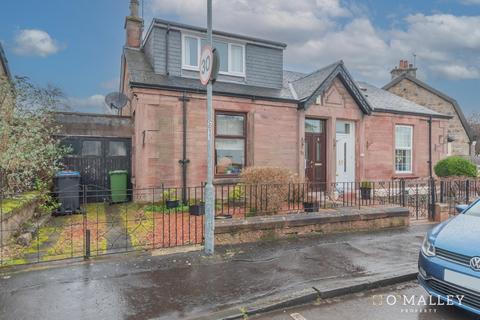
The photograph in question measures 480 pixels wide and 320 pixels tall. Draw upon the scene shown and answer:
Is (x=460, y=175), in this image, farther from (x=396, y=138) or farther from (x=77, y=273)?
(x=77, y=273)

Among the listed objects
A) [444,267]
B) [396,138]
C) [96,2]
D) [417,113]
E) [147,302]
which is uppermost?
[96,2]

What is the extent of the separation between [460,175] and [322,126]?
19.5 ft

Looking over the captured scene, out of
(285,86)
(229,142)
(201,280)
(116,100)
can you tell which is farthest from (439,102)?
(201,280)

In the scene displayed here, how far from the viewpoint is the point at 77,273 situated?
4609 mm

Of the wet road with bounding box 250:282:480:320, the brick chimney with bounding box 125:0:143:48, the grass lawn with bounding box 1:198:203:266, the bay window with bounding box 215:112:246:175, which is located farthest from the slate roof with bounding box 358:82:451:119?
the wet road with bounding box 250:282:480:320

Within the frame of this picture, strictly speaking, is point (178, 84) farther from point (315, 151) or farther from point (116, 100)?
point (315, 151)

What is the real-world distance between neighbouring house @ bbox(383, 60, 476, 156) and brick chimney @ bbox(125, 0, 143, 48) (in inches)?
709

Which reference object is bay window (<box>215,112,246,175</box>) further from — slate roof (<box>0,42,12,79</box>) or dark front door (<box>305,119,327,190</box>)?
slate roof (<box>0,42,12,79</box>)

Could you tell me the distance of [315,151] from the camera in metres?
12.7

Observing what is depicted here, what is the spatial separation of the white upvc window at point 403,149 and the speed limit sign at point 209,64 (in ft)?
39.0

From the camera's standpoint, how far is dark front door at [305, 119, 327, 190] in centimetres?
1252

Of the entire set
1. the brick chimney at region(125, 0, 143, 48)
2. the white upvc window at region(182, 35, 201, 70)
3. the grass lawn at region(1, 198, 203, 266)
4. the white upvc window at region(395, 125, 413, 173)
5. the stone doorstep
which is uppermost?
the brick chimney at region(125, 0, 143, 48)

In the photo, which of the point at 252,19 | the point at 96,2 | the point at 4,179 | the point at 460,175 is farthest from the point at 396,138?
the point at 4,179

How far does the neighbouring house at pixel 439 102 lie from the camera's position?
22.2 metres
